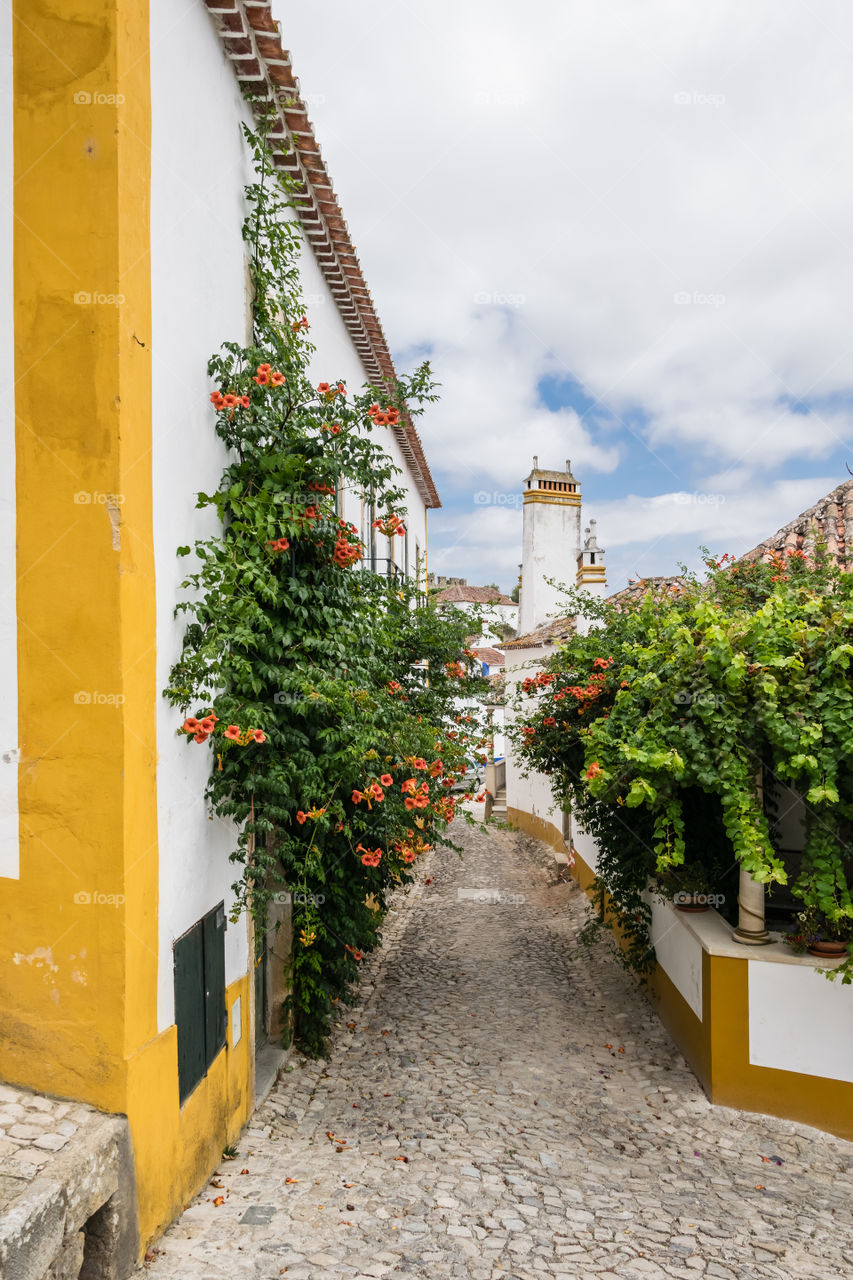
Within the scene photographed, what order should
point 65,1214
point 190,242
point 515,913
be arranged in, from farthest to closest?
point 515,913
point 190,242
point 65,1214

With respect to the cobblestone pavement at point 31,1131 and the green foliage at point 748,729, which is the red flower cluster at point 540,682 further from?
the cobblestone pavement at point 31,1131

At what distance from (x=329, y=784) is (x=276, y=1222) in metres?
2.32

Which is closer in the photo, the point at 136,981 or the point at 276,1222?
the point at 136,981

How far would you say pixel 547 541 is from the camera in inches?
806

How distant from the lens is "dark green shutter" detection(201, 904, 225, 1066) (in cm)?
483

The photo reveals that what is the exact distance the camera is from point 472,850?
57.0 feet

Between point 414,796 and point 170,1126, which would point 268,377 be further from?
point 170,1126

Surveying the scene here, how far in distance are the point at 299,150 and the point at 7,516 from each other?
4349mm

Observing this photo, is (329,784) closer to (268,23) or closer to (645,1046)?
(645,1046)

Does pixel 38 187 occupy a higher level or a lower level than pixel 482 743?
higher

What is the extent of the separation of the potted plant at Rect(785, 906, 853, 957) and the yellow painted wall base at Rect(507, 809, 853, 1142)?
0.37m

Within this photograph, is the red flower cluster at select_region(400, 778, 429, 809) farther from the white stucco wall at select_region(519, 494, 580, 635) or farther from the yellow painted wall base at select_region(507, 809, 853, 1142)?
the white stucco wall at select_region(519, 494, 580, 635)

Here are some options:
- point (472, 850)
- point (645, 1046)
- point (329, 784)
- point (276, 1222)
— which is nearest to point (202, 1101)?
point (276, 1222)

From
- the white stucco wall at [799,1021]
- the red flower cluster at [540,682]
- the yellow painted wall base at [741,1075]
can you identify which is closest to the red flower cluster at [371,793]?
the yellow painted wall base at [741,1075]
